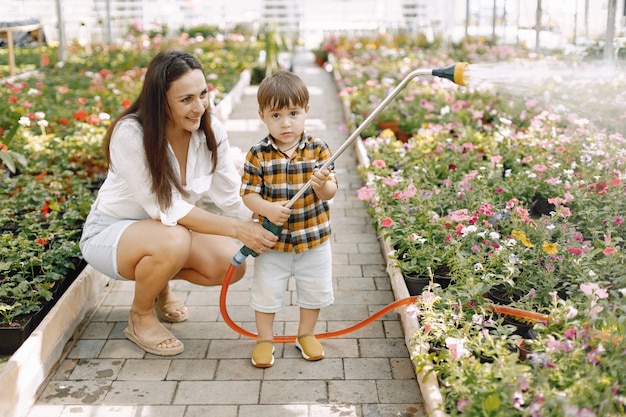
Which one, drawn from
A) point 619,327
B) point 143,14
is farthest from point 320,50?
point 619,327

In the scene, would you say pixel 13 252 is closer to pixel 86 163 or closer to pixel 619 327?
pixel 86 163

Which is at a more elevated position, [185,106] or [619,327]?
[185,106]

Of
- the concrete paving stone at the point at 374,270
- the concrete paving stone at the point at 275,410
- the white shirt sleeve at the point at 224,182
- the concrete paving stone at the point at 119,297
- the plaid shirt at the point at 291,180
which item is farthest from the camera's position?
the concrete paving stone at the point at 374,270

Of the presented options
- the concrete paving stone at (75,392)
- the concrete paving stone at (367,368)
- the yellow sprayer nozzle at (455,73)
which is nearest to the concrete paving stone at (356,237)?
the concrete paving stone at (367,368)

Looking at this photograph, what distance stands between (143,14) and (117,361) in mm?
19359

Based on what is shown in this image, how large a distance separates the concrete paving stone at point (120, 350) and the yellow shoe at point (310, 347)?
64 cm

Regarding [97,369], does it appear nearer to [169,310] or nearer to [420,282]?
[169,310]

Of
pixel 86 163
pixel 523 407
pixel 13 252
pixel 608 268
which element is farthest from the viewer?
pixel 86 163

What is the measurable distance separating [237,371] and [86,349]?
2.19 ft

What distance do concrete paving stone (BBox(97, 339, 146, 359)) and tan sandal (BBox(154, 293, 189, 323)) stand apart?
25 centimetres

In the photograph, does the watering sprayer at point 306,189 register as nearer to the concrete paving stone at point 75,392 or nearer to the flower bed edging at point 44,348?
the concrete paving stone at point 75,392

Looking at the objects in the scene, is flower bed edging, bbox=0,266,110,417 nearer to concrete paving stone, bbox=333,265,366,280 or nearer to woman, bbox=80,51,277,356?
woman, bbox=80,51,277,356

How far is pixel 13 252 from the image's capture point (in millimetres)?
3479

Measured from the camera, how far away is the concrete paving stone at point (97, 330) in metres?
3.36
